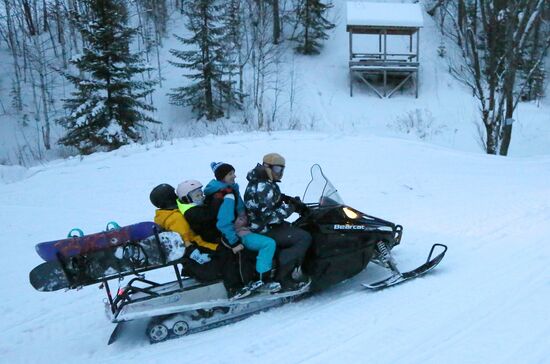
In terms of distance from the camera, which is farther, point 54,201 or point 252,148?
point 252,148

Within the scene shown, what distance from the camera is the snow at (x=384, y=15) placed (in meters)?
23.5

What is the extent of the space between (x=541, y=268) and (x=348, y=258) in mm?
1802

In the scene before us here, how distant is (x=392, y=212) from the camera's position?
272 inches

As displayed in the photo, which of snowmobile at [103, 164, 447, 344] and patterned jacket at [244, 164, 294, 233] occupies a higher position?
patterned jacket at [244, 164, 294, 233]

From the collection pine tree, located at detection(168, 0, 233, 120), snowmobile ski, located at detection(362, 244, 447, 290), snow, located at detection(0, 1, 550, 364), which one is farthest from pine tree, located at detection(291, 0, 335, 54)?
snowmobile ski, located at detection(362, 244, 447, 290)

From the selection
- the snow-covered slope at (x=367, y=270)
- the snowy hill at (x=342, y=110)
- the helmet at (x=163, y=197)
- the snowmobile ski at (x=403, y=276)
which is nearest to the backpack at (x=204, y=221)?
the helmet at (x=163, y=197)

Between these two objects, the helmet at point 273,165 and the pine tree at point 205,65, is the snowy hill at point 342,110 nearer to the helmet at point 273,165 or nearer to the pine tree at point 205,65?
the pine tree at point 205,65

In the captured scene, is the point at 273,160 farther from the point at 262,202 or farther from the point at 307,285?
the point at 307,285

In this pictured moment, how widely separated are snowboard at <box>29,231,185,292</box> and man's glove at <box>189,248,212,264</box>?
24 centimetres

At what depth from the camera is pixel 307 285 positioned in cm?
432

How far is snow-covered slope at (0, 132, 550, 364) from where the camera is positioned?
330 centimetres

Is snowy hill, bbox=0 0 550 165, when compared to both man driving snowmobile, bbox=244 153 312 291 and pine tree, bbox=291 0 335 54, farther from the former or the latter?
man driving snowmobile, bbox=244 153 312 291

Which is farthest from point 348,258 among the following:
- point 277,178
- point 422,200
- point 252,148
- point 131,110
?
point 131,110

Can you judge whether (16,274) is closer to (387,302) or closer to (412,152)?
(387,302)
